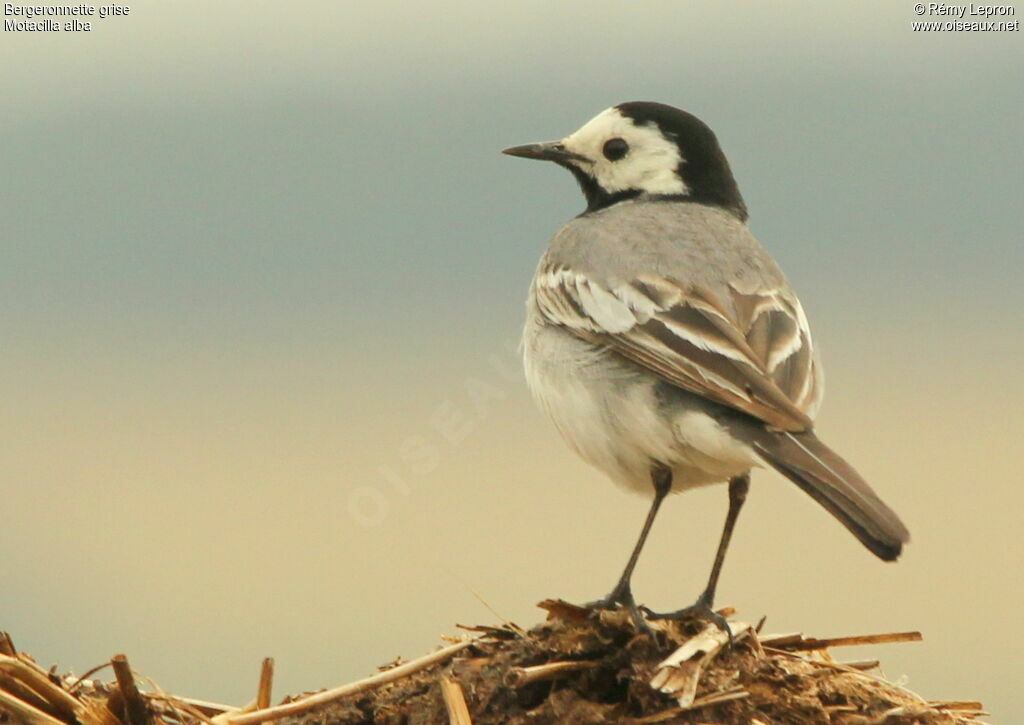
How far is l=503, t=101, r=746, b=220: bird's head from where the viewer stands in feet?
33.8

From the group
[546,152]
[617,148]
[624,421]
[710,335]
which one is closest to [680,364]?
[710,335]

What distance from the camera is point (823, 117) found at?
70.6 m

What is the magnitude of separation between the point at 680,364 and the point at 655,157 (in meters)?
2.86

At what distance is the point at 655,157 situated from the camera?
407 inches

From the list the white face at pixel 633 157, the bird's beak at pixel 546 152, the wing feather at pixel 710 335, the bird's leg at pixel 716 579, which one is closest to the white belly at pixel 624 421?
the wing feather at pixel 710 335

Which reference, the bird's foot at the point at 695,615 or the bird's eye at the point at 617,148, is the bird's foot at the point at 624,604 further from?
the bird's eye at the point at 617,148

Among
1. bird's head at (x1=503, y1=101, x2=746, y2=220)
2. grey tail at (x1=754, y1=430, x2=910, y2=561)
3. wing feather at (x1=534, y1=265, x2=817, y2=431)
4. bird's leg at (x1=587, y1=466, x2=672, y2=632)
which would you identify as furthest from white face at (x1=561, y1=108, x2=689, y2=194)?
grey tail at (x1=754, y1=430, x2=910, y2=561)

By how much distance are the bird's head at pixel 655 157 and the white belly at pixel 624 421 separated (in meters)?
1.91

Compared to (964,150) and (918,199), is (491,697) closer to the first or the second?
Answer: (918,199)

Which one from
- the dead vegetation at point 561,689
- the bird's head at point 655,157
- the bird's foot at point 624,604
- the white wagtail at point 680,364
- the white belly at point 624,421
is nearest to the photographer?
the dead vegetation at point 561,689

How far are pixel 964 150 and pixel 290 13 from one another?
36819 millimetres

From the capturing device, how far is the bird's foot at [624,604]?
6676 mm

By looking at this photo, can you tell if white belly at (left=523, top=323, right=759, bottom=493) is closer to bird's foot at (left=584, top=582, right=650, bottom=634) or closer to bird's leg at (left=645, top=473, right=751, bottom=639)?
bird's leg at (left=645, top=473, right=751, bottom=639)

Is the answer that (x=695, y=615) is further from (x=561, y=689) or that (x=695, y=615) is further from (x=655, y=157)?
(x=655, y=157)
